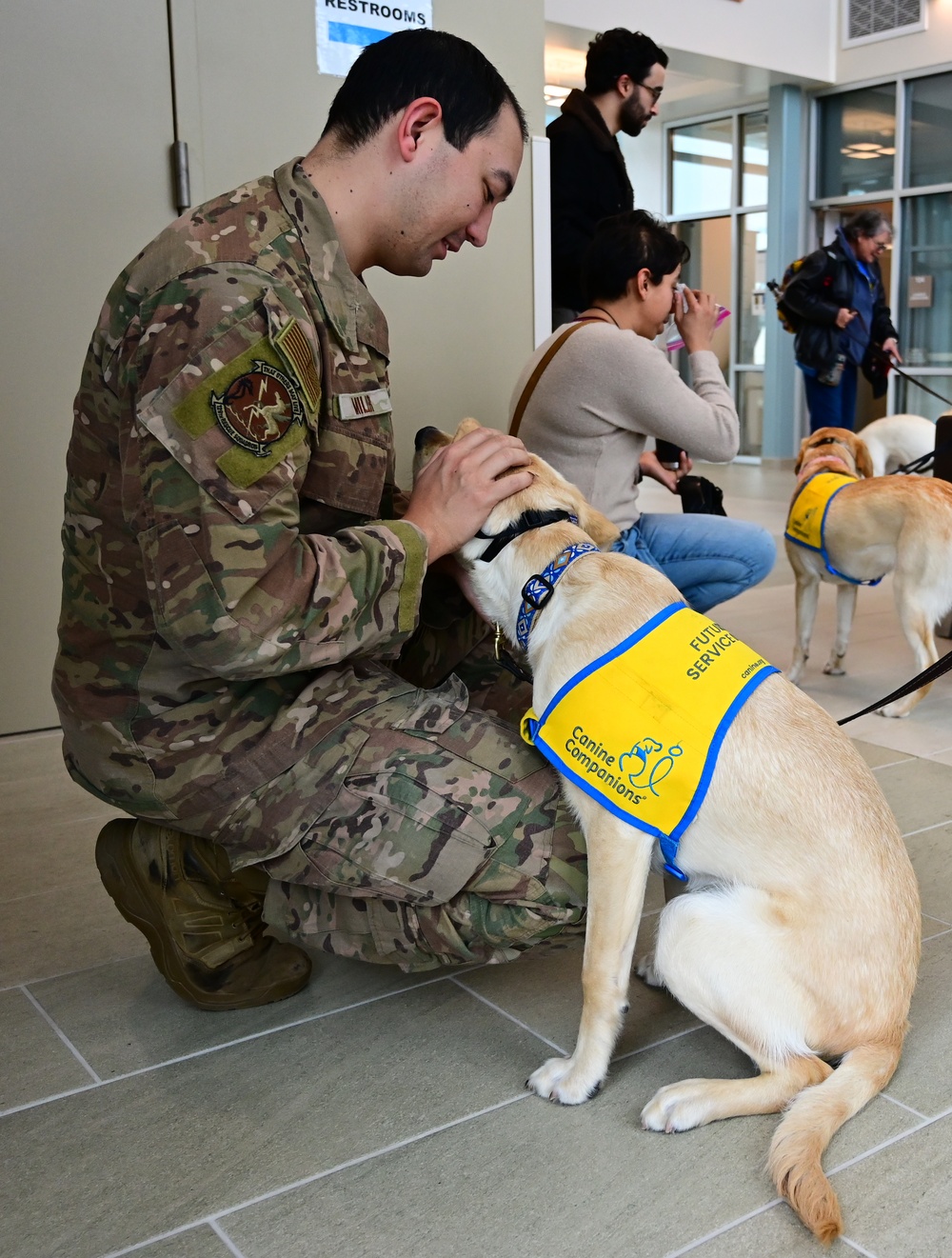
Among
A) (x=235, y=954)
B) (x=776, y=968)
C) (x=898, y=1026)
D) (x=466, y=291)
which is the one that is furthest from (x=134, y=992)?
(x=466, y=291)

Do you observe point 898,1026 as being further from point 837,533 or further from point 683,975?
point 837,533

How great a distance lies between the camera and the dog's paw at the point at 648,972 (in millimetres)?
2031

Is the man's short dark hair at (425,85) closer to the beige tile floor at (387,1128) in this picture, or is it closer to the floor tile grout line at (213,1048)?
the beige tile floor at (387,1128)

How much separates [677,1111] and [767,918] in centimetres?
31

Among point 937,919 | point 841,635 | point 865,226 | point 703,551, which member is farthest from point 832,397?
point 937,919

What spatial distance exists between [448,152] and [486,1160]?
4.85 feet

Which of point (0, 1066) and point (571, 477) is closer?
point (0, 1066)

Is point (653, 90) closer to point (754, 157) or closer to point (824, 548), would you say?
point (824, 548)

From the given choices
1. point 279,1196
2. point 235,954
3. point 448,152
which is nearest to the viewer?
point 279,1196

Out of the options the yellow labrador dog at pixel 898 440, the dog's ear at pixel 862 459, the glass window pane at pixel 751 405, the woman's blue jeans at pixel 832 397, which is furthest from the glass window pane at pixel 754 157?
the dog's ear at pixel 862 459

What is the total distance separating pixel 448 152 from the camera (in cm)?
172

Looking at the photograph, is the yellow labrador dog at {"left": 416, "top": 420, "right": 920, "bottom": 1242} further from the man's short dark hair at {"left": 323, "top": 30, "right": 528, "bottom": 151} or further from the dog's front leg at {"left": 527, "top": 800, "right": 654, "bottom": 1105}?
the man's short dark hair at {"left": 323, "top": 30, "right": 528, "bottom": 151}

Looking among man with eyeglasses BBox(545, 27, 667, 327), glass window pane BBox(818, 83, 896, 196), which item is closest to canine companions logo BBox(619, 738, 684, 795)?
man with eyeglasses BBox(545, 27, 667, 327)

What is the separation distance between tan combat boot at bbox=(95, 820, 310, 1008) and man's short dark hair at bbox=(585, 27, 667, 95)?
3.21 m
